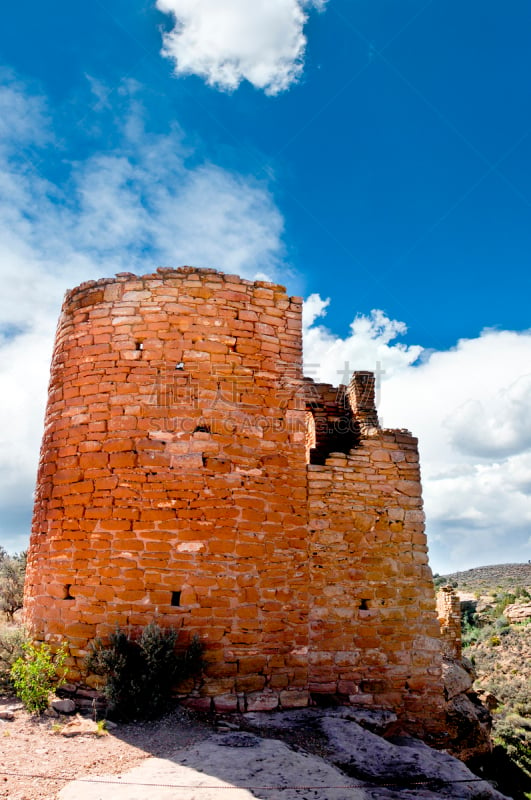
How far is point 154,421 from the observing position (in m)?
6.85

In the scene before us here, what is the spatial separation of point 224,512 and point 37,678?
2.59 metres

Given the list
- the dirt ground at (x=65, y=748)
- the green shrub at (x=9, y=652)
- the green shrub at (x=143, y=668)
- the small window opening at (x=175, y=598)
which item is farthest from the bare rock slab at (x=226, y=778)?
the green shrub at (x=9, y=652)

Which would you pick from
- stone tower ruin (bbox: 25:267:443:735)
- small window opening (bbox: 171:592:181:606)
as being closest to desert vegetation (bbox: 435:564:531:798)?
stone tower ruin (bbox: 25:267:443:735)

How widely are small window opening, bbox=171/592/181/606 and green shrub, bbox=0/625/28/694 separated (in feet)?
6.02

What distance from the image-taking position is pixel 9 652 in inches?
262

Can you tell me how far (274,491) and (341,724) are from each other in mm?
2669

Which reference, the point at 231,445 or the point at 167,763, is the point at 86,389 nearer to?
the point at 231,445

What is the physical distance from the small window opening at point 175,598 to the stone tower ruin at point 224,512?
0.03 m

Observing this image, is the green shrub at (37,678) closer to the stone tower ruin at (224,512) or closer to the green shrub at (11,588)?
the stone tower ruin at (224,512)

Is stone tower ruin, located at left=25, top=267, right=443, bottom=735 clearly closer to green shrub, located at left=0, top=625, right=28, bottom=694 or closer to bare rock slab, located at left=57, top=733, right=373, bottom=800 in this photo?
green shrub, located at left=0, top=625, right=28, bottom=694

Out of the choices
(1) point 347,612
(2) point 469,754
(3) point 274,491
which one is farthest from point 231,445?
(2) point 469,754

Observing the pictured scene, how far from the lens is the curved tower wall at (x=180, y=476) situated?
251 inches

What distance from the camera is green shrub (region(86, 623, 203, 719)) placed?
5672 millimetres

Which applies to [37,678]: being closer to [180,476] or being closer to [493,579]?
[180,476]
